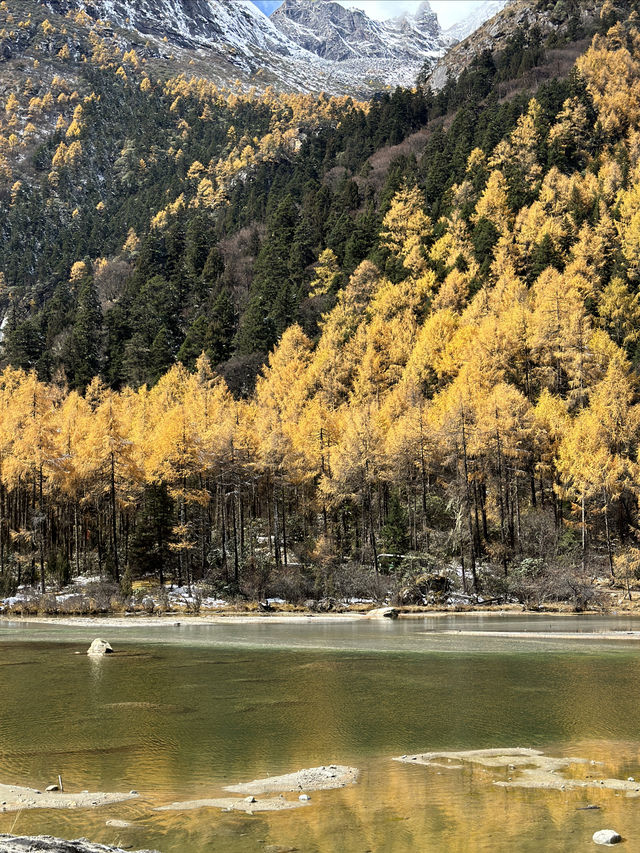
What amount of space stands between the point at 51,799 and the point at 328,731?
6.07m

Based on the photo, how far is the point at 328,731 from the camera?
15227mm

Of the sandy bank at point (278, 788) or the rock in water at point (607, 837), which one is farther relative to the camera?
the sandy bank at point (278, 788)

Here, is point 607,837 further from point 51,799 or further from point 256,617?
point 256,617

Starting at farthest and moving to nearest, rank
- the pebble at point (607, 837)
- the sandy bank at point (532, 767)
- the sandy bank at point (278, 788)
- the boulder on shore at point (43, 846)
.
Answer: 1. the sandy bank at point (532, 767)
2. the sandy bank at point (278, 788)
3. the pebble at point (607, 837)
4. the boulder on shore at point (43, 846)

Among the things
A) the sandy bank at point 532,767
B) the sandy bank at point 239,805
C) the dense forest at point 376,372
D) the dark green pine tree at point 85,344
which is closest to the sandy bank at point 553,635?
the dense forest at point 376,372

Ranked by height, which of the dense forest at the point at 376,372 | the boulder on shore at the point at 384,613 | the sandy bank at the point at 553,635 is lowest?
the boulder on shore at the point at 384,613

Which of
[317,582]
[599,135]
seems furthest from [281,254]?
[317,582]

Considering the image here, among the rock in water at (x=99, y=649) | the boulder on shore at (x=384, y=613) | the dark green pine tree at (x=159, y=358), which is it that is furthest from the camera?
the dark green pine tree at (x=159, y=358)

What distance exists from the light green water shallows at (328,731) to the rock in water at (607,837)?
18 cm

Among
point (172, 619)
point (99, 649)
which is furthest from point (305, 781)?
point (172, 619)

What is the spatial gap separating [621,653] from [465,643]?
226 inches

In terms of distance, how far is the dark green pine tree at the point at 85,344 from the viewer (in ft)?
311

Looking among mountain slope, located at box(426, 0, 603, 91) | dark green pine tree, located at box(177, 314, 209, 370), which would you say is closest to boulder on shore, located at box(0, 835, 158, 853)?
dark green pine tree, located at box(177, 314, 209, 370)

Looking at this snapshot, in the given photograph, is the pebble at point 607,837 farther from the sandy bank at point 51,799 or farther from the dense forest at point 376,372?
the dense forest at point 376,372
